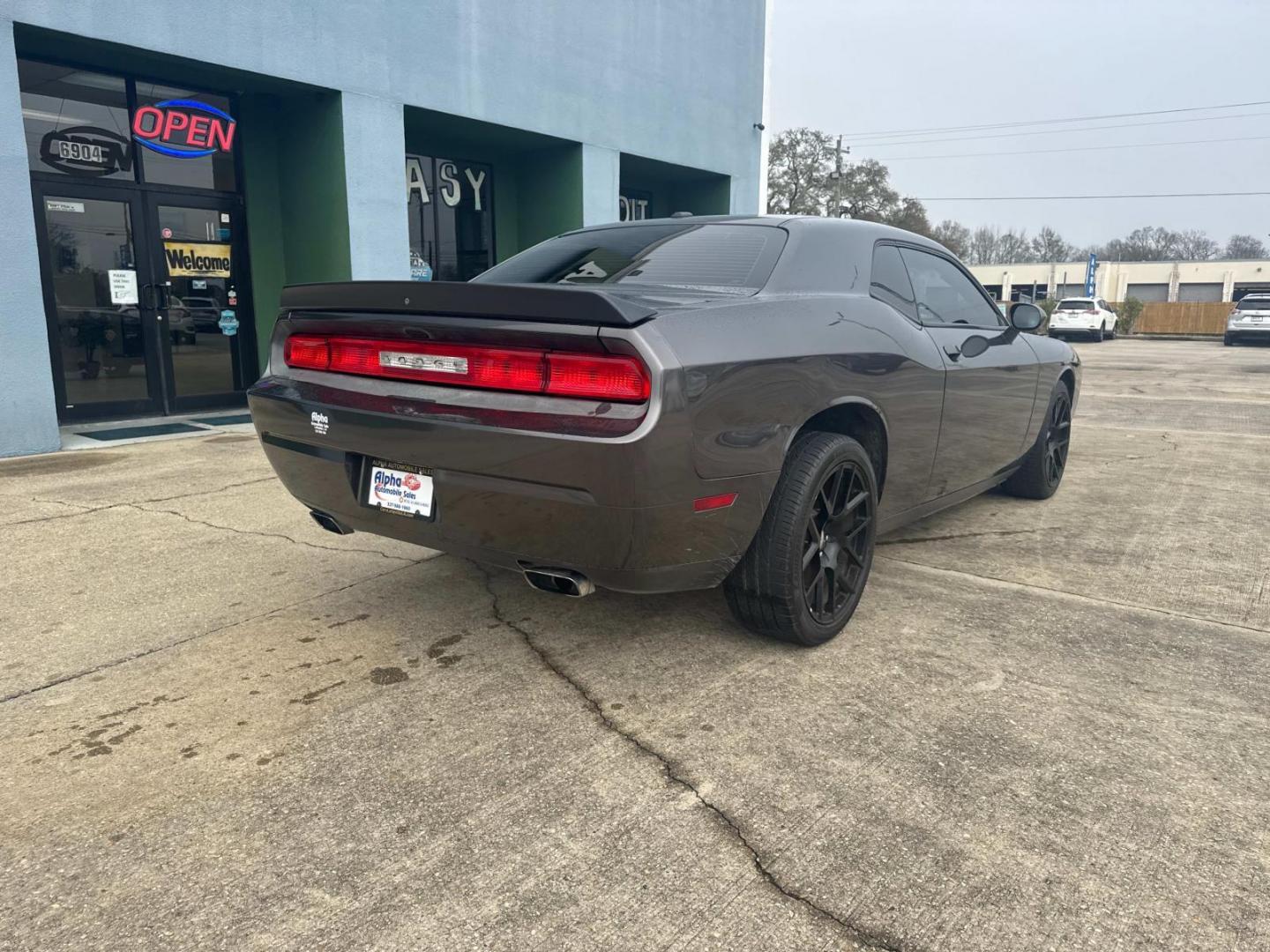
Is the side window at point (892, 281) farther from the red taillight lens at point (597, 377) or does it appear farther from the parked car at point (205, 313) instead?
the parked car at point (205, 313)

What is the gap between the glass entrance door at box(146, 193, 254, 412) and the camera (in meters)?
9.02

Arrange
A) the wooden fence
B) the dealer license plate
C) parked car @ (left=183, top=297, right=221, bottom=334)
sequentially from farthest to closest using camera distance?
the wooden fence → parked car @ (left=183, top=297, right=221, bottom=334) → the dealer license plate

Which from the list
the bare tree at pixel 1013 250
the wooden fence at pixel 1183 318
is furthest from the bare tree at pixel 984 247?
the wooden fence at pixel 1183 318

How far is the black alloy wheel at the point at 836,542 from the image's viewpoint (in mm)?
3066

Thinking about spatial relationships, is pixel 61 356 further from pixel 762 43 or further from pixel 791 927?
pixel 762 43

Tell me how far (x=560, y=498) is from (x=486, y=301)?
0.62 metres

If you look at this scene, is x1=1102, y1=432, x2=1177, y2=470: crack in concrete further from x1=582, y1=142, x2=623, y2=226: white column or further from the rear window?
x1=582, y1=142, x2=623, y2=226: white column

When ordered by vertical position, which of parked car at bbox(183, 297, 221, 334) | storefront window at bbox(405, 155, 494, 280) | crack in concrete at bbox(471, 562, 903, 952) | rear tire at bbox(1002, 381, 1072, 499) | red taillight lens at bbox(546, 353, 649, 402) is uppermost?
storefront window at bbox(405, 155, 494, 280)

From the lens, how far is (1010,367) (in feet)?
14.8

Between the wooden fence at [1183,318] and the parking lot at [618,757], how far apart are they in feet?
121

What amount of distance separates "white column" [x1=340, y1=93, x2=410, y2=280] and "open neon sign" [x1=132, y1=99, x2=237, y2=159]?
1.31 metres

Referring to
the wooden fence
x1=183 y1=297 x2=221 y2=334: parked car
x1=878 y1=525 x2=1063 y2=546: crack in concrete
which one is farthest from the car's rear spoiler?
the wooden fence

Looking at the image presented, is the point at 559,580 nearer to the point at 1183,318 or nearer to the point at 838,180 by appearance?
the point at 1183,318

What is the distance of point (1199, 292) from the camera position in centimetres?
7594
